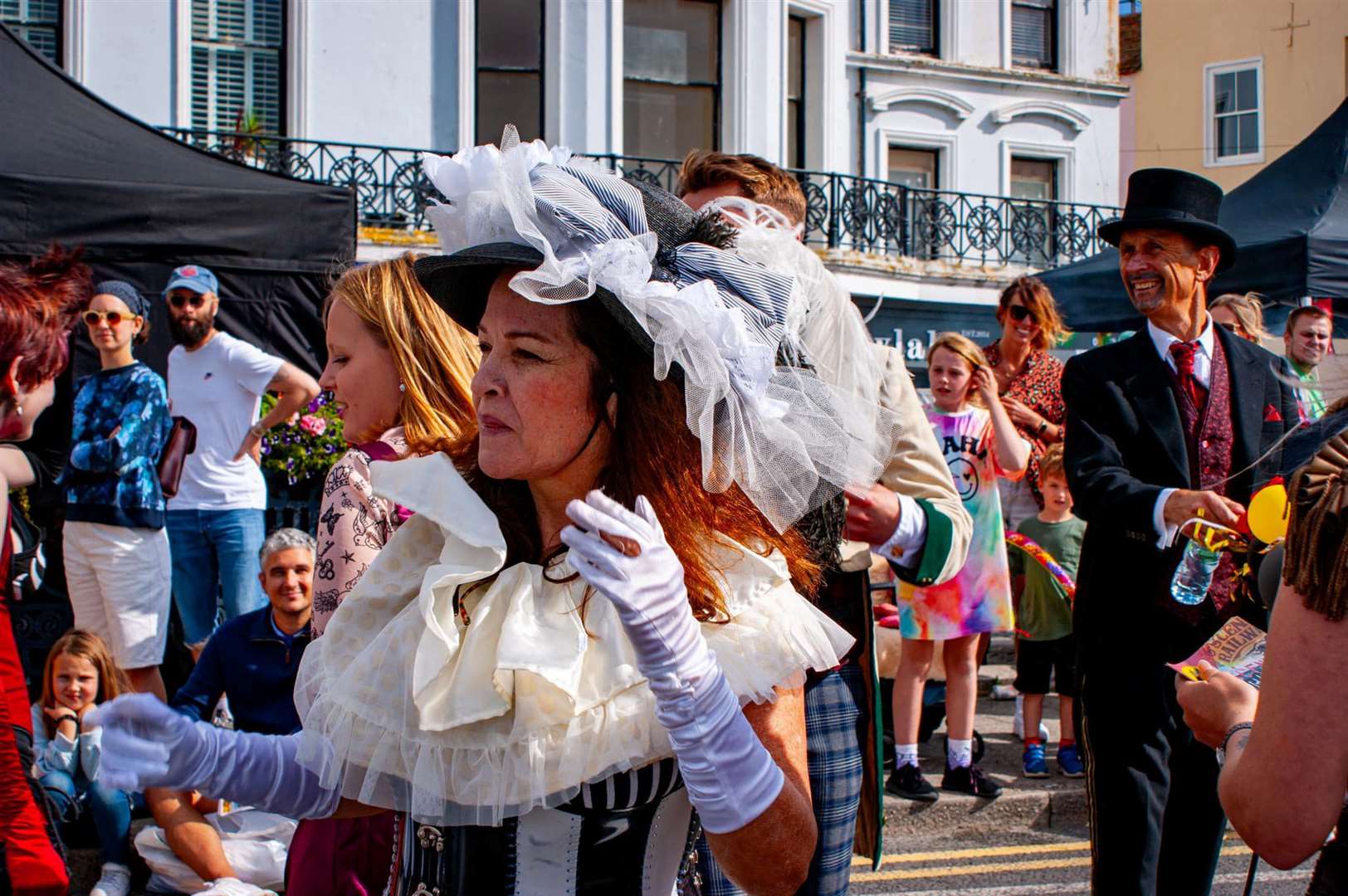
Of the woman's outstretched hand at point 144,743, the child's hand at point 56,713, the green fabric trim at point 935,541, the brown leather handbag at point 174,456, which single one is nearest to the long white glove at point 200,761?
the woman's outstretched hand at point 144,743

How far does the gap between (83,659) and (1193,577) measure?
378 cm

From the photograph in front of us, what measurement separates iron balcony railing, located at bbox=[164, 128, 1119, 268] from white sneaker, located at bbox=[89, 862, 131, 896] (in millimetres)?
10136

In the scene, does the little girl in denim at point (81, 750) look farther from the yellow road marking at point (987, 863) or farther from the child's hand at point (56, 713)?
the yellow road marking at point (987, 863)

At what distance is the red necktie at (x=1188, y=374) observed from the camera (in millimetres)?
3535

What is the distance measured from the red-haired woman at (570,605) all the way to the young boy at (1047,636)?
4.27 metres

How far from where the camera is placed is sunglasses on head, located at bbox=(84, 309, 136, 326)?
5633 mm

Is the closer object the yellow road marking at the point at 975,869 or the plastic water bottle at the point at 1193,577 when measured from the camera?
the plastic water bottle at the point at 1193,577

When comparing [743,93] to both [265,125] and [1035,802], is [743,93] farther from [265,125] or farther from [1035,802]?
[1035,802]

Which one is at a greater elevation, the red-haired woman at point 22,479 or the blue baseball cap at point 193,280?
the blue baseball cap at point 193,280

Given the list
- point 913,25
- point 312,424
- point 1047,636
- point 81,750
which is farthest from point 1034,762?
point 913,25

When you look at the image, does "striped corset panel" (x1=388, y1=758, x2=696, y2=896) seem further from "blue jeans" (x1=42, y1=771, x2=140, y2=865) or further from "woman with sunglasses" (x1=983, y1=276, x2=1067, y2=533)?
"woman with sunglasses" (x1=983, y1=276, x2=1067, y2=533)

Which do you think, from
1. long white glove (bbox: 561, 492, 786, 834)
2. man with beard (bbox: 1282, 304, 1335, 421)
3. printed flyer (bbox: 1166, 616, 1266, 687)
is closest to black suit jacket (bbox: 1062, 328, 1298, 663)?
printed flyer (bbox: 1166, 616, 1266, 687)

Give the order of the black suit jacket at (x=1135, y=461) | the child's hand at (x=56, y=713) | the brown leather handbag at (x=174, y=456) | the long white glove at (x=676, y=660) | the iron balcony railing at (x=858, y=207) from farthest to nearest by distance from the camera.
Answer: the iron balcony railing at (x=858, y=207) < the brown leather handbag at (x=174, y=456) < the child's hand at (x=56, y=713) < the black suit jacket at (x=1135, y=461) < the long white glove at (x=676, y=660)

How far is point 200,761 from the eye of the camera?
1.83 meters
